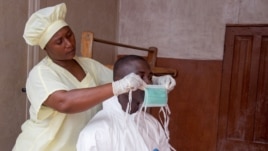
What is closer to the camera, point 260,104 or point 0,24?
point 0,24

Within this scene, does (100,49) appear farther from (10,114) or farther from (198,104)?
(10,114)

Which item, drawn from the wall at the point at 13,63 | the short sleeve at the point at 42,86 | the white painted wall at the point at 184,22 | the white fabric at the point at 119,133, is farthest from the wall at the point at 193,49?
the short sleeve at the point at 42,86

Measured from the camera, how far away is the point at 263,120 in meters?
2.69

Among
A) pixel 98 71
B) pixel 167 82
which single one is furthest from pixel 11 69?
pixel 167 82

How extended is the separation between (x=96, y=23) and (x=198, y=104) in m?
1.15

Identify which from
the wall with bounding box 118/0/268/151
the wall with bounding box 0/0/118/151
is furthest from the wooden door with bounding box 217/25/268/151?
the wall with bounding box 0/0/118/151

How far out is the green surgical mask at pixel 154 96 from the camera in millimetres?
1080

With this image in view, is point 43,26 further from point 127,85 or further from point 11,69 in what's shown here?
point 11,69

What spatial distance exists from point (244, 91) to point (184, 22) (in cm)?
80

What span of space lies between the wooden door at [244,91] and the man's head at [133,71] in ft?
5.75

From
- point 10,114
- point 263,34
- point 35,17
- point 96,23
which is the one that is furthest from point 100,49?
point 35,17

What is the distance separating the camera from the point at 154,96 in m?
1.09

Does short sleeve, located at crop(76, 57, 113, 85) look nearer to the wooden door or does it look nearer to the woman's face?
the woman's face

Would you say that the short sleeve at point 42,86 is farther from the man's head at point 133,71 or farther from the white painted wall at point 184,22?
the white painted wall at point 184,22
